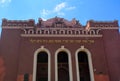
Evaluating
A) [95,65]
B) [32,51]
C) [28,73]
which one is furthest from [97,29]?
[28,73]

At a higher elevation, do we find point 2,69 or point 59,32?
point 59,32

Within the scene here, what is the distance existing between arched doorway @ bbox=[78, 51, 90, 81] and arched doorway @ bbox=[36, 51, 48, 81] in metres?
4.30

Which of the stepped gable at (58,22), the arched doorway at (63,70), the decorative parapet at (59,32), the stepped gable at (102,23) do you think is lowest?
the arched doorway at (63,70)

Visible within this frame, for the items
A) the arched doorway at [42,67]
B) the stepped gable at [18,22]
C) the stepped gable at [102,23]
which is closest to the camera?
the arched doorway at [42,67]

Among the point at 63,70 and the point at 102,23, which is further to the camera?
the point at 102,23

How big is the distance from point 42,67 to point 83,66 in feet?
17.1

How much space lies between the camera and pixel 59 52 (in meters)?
24.9

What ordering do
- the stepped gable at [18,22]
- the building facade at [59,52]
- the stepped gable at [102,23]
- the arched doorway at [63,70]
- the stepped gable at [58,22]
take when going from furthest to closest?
1. the stepped gable at [58,22]
2. the stepped gable at [102,23]
3. the stepped gable at [18,22]
4. the arched doorway at [63,70]
5. the building facade at [59,52]

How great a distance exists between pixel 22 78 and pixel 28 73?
85 cm

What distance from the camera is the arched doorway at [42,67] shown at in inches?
976

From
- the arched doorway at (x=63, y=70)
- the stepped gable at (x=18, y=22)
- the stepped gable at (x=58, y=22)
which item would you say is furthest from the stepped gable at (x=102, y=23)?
the stepped gable at (x=18, y=22)

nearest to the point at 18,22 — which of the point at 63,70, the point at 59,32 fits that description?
the point at 59,32

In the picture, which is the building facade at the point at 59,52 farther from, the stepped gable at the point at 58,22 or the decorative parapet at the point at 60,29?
the stepped gable at the point at 58,22

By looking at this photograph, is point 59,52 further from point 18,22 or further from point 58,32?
point 18,22
